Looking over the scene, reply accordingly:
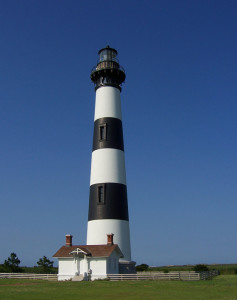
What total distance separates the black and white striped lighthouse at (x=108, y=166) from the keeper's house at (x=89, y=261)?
0.94 m

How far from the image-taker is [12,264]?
3747 cm

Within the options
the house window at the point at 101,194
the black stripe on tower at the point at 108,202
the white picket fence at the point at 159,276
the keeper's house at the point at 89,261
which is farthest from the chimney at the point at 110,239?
the house window at the point at 101,194

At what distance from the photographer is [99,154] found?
31000 mm

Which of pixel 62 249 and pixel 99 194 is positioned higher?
pixel 99 194

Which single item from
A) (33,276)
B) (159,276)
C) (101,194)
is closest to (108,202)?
(101,194)

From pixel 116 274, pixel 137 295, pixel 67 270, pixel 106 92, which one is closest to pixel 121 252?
pixel 116 274

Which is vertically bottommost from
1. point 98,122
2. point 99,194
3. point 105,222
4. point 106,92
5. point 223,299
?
point 223,299

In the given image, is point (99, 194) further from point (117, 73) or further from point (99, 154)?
point (117, 73)

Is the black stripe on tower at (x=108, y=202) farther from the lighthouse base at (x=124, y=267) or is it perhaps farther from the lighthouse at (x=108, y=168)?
the lighthouse base at (x=124, y=267)

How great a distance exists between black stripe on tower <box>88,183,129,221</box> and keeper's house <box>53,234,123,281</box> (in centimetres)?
196

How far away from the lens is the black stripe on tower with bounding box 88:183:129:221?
29156 mm

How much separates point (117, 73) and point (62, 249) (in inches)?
658

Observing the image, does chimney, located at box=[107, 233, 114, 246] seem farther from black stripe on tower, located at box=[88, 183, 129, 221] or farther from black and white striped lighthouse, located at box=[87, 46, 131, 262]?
black stripe on tower, located at box=[88, 183, 129, 221]

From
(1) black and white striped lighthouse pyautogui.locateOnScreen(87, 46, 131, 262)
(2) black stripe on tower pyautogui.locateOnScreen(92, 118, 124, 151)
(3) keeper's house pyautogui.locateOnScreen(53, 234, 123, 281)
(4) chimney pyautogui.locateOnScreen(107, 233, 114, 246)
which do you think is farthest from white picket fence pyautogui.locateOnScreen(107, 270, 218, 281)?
(2) black stripe on tower pyautogui.locateOnScreen(92, 118, 124, 151)
